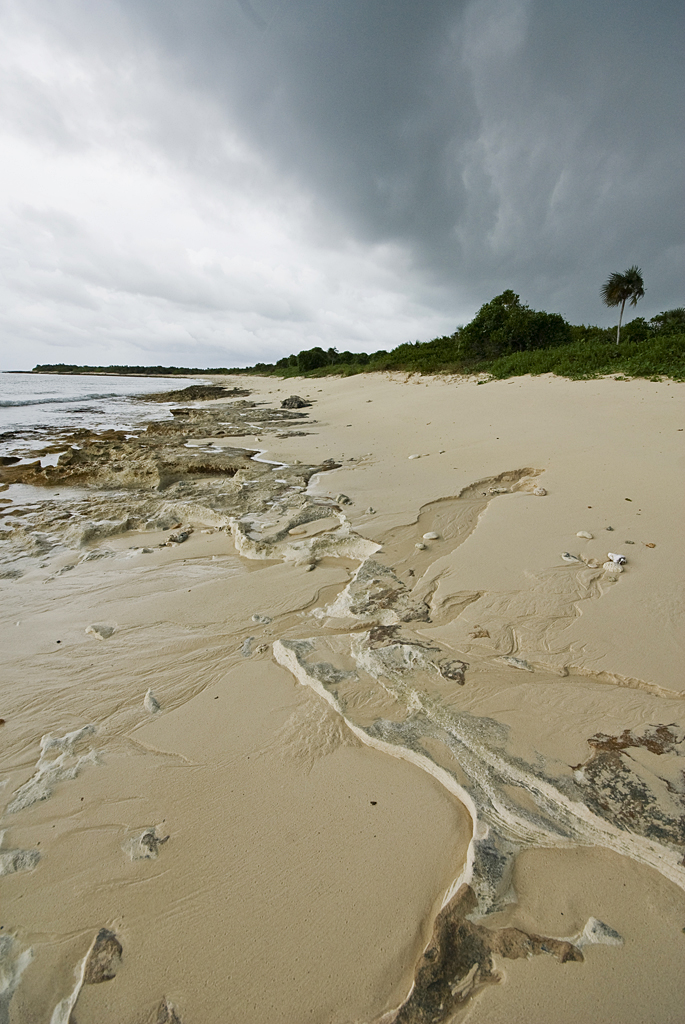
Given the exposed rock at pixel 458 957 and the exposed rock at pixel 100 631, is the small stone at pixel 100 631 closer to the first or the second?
the exposed rock at pixel 100 631

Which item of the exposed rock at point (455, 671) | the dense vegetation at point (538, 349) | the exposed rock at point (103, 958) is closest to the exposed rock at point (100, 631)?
the exposed rock at point (103, 958)

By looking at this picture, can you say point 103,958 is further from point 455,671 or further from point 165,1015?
point 455,671

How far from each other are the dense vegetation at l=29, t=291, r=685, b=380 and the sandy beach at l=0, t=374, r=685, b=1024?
8431 mm

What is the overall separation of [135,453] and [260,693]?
6.64 meters

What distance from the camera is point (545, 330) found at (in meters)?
18.4

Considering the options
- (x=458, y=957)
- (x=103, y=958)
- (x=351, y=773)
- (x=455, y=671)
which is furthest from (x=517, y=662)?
(x=103, y=958)

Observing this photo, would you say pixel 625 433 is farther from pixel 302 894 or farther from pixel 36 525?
pixel 36 525

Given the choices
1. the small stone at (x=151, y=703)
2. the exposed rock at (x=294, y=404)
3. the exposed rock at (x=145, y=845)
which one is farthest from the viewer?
the exposed rock at (x=294, y=404)

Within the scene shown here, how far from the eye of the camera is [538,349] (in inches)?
625

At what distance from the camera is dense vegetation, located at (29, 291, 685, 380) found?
10.2 metres

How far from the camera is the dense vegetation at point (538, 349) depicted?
1018 centimetres

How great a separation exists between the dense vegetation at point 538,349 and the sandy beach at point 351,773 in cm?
843

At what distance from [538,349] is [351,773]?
17488mm

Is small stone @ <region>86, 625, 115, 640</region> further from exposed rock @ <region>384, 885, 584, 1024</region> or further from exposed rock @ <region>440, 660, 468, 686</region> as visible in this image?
exposed rock @ <region>384, 885, 584, 1024</region>
